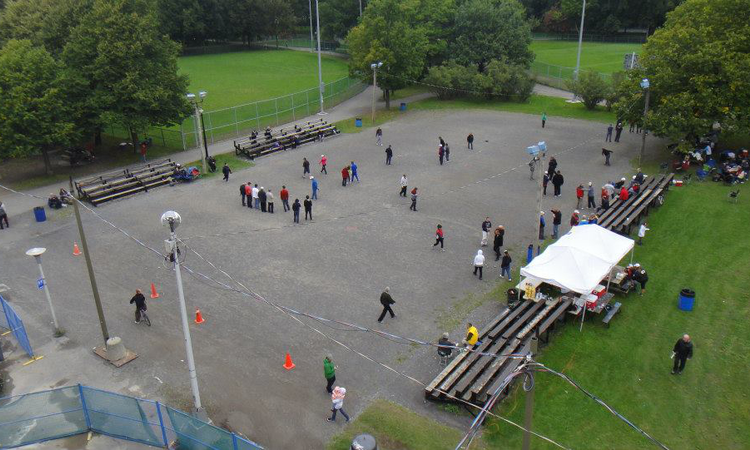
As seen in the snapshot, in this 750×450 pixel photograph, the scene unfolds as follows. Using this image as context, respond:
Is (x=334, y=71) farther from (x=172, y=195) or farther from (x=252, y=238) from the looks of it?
(x=252, y=238)

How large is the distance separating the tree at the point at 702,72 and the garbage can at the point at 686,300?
15.1m

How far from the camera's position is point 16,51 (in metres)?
30.7

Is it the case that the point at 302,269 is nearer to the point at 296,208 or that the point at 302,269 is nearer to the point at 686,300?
the point at 296,208

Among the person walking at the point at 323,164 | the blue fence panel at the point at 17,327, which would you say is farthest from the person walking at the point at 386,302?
the person walking at the point at 323,164

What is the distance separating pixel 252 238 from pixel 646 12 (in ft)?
254

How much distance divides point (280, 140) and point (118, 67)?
9915mm

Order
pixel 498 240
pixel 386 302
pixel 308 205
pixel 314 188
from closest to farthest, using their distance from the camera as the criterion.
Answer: pixel 386 302, pixel 498 240, pixel 308 205, pixel 314 188

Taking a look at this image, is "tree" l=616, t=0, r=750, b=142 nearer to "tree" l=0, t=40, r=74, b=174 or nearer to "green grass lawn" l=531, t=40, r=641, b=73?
"green grass lawn" l=531, t=40, r=641, b=73

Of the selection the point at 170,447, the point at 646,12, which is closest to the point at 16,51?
the point at 170,447

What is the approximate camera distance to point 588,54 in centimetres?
7406

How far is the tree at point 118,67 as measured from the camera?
32.1m

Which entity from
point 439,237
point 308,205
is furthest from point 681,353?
point 308,205

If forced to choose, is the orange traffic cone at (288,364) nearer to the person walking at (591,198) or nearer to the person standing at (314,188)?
the person standing at (314,188)

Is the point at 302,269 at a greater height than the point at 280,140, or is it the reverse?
the point at 280,140
